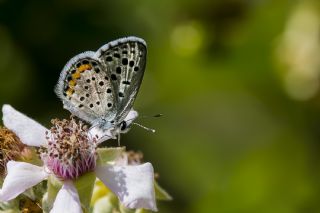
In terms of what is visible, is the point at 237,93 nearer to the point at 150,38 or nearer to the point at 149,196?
the point at 150,38

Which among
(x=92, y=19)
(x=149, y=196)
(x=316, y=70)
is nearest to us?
(x=149, y=196)

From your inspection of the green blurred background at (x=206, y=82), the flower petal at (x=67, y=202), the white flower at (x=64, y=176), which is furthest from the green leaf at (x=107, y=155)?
the green blurred background at (x=206, y=82)

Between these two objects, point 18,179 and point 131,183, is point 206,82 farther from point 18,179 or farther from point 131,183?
point 18,179

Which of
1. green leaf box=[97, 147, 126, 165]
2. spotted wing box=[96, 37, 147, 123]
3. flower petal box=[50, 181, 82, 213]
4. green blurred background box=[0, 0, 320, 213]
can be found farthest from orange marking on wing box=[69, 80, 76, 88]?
green blurred background box=[0, 0, 320, 213]

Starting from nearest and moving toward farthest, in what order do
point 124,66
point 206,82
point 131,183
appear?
point 131,183 → point 124,66 → point 206,82

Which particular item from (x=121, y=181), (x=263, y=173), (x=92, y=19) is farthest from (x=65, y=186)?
(x=92, y=19)

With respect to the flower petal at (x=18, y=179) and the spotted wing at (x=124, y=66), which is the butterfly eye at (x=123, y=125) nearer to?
the spotted wing at (x=124, y=66)

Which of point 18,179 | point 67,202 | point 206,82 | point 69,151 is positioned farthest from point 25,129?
point 206,82
